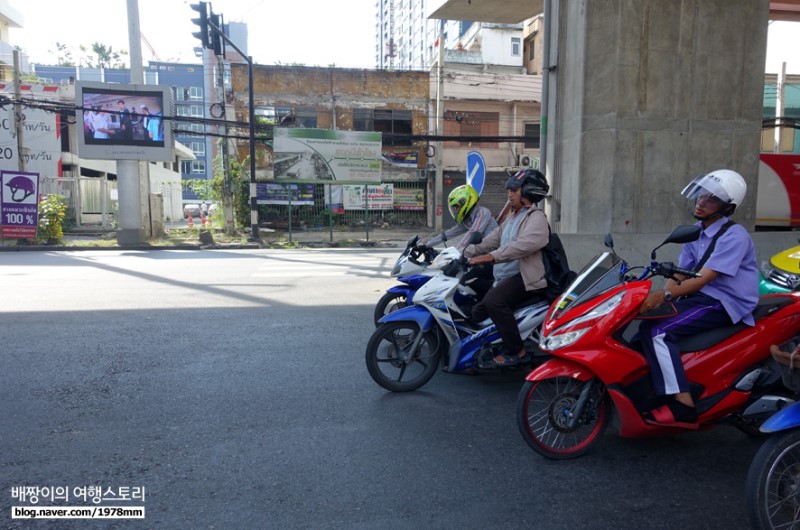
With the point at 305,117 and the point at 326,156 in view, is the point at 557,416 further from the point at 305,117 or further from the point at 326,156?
the point at 305,117

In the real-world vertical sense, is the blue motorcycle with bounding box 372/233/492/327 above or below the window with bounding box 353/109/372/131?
below

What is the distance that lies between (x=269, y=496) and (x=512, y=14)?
1262 cm

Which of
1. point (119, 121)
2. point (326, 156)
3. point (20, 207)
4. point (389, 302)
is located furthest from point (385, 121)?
point (389, 302)

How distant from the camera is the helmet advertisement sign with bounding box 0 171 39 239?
17.9 metres

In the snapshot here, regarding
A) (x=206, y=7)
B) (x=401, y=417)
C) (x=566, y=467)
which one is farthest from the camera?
(x=206, y=7)

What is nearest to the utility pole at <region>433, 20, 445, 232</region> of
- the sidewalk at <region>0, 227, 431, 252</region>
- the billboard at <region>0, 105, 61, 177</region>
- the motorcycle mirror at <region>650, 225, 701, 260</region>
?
the sidewalk at <region>0, 227, 431, 252</region>

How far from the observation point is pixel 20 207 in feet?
59.0

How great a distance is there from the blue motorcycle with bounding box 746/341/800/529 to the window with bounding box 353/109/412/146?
83.1 feet

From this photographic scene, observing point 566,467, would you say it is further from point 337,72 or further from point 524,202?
point 337,72

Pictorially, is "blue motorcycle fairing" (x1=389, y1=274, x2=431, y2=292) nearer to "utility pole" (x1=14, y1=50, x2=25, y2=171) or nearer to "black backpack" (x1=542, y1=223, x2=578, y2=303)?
"black backpack" (x1=542, y1=223, x2=578, y2=303)

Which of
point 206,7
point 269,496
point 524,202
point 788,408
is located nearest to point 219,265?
point 206,7

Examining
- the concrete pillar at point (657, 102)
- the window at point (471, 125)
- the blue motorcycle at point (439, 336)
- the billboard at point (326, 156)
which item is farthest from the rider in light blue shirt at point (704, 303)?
the window at point (471, 125)

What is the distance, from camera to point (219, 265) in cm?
1266

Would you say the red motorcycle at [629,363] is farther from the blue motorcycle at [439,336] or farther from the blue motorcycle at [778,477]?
the blue motorcycle at [439,336]
